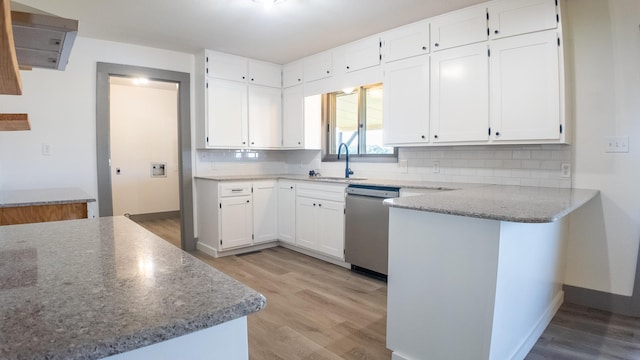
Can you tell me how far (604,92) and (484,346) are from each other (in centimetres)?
218

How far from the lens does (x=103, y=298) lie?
62 centimetres

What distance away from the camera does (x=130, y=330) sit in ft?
1.64

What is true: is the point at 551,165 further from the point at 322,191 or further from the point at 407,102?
the point at 322,191

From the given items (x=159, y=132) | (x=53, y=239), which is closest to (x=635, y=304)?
(x=53, y=239)

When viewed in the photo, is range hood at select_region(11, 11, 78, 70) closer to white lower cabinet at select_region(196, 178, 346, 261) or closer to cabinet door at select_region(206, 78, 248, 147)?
white lower cabinet at select_region(196, 178, 346, 261)

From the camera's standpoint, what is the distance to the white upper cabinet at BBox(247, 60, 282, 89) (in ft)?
14.4

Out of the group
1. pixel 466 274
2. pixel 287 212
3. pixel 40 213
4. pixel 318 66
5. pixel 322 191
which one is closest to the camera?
pixel 466 274

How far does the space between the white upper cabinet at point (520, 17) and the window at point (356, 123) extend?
4.71ft

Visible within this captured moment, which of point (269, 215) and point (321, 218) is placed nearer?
point (321, 218)

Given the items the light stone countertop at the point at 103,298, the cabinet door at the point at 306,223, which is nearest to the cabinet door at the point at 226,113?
the cabinet door at the point at 306,223

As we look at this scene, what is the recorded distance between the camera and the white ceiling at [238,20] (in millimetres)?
2814

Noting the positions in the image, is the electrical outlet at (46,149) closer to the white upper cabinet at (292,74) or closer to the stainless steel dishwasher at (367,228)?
the white upper cabinet at (292,74)

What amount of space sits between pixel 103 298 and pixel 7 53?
435 millimetres

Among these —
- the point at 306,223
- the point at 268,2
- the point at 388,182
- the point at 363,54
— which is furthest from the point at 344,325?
the point at 363,54
